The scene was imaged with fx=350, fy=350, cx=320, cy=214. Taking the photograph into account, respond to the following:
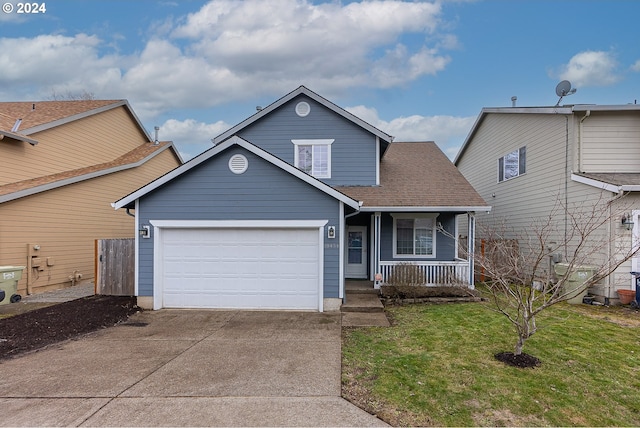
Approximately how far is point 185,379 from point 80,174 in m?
10.7

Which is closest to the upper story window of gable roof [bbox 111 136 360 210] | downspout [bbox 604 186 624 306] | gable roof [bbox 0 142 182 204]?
downspout [bbox 604 186 624 306]

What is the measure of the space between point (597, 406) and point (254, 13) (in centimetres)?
1300

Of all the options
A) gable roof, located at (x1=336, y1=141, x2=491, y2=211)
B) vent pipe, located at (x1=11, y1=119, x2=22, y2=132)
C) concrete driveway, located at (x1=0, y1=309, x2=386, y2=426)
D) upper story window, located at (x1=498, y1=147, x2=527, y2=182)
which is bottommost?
concrete driveway, located at (x1=0, y1=309, x2=386, y2=426)

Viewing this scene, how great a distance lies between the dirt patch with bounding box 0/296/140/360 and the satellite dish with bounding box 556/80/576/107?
50.1 feet

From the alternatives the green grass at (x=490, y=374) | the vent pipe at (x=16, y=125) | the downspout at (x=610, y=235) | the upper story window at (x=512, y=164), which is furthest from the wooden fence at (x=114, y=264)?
the upper story window at (x=512, y=164)

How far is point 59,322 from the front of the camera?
7742 mm

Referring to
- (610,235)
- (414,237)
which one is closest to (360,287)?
(414,237)

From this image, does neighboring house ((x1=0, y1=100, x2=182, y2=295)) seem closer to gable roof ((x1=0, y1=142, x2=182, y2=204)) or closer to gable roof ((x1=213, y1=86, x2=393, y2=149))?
gable roof ((x1=0, y1=142, x2=182, y2=204))

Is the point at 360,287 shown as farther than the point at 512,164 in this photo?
No

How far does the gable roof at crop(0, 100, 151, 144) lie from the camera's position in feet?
38.5

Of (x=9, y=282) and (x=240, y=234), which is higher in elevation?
(x=240, y=234)

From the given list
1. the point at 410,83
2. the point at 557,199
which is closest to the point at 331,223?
the point at 557,199

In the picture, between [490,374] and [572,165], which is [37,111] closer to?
[490,374]

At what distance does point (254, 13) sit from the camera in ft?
38.5
